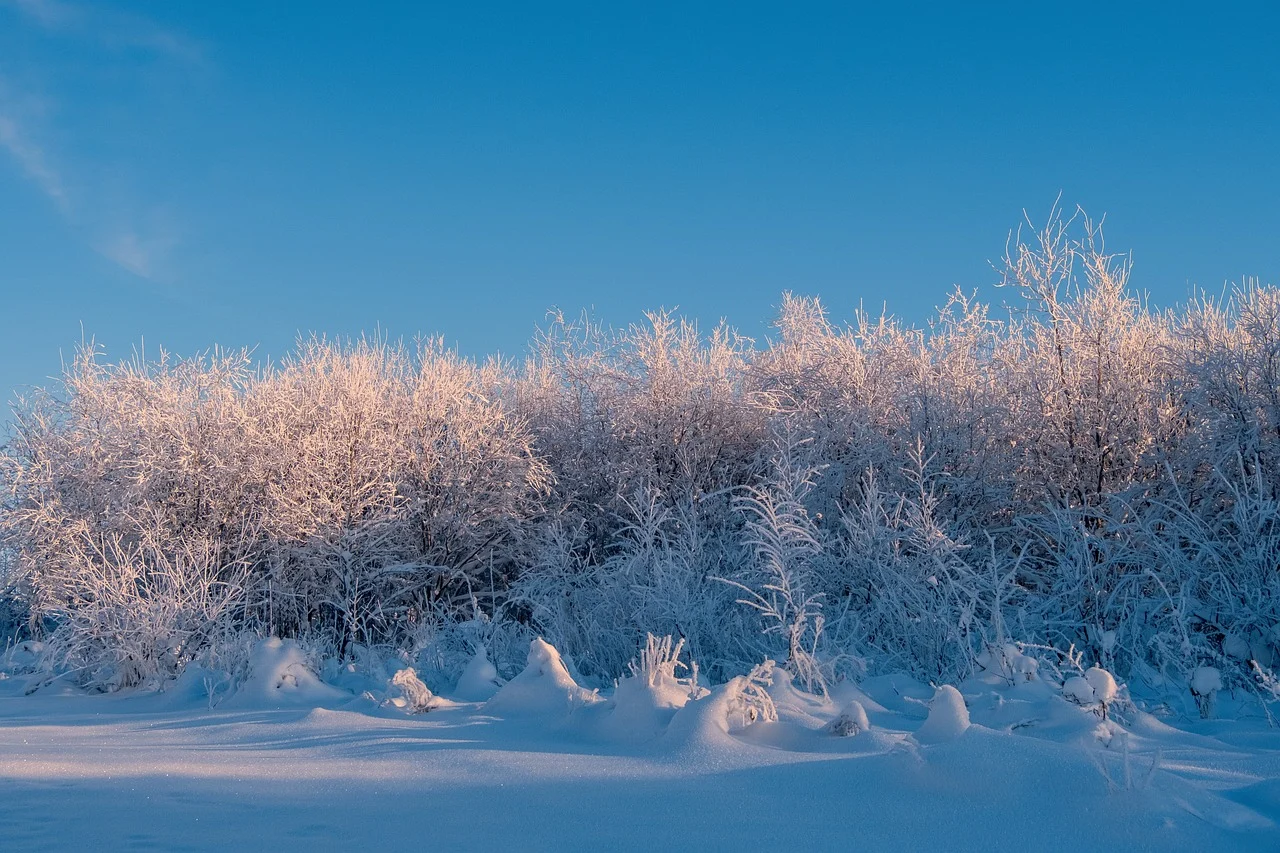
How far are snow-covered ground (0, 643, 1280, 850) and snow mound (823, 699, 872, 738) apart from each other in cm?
2

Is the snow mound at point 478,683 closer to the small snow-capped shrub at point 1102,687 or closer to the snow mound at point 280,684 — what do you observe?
the snow mound at point 280,684

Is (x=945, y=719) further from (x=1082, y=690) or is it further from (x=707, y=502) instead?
(x=707, y=502)

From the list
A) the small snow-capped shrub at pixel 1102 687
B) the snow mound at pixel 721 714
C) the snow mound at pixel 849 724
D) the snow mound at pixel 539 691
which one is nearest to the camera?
the snow mound at pixel 721 714

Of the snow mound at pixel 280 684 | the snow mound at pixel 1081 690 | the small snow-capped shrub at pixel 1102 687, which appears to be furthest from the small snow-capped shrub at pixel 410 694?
the small snow-capped shrub at pixel 1102 687

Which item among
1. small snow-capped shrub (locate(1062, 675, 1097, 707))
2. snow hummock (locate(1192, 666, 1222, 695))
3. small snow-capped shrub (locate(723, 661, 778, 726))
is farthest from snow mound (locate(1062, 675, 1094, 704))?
small snow-capped shrub (locate(723, 661, 778, 726))

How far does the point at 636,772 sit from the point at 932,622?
451cm

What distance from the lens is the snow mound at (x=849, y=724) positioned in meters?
4.41

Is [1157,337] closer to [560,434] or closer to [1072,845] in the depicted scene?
[560,434]

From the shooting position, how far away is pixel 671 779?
3.68 meters

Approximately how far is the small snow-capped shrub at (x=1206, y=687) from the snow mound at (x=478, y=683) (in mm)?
4480

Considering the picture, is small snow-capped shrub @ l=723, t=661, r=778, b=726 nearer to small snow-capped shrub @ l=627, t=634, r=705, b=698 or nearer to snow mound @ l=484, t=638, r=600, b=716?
small snow-capped shrub @ l=627, t=634, r=705, b=698

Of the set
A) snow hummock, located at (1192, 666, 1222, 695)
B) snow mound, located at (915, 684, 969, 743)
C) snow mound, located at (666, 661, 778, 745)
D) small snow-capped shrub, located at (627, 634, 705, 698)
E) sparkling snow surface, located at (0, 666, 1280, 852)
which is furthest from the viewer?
snow hummock, located at (1192, 666, 1222, 695)

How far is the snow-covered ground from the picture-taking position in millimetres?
2986

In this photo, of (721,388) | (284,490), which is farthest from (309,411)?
(721,388)
